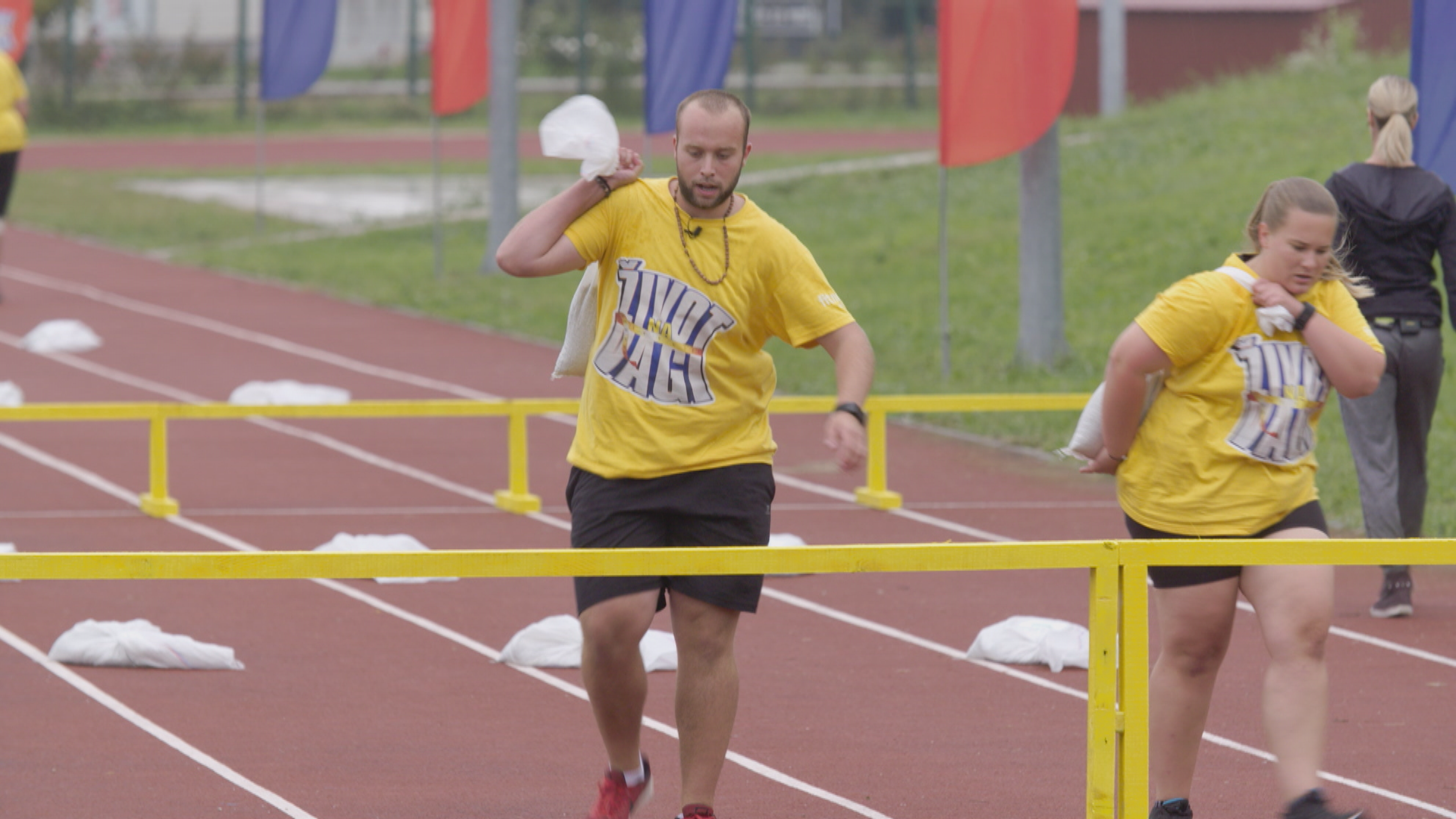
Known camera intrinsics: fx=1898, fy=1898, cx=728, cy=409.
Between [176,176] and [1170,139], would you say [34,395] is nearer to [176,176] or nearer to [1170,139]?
[1170,139]

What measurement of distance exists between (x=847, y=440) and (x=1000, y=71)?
29.5 ft

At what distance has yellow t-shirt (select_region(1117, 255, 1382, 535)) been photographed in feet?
14.8

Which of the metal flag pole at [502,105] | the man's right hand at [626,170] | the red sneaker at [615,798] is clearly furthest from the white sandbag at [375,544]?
the metal flag pole at [502,105]

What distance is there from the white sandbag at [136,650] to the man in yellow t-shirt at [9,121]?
10.8m

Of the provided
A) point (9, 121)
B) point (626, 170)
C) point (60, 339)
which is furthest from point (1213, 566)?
point (9, 121)

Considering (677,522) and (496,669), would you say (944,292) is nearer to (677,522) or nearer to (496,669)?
(496,669)

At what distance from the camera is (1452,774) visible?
5.70 m

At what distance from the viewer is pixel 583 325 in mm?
4750

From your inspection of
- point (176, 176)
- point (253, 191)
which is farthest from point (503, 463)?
point (176, 176)

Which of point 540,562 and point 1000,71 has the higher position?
point 1000,71

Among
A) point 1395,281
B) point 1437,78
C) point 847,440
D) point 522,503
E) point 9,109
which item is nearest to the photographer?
point 847,440

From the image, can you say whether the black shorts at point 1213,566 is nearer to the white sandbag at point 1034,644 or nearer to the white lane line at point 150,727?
the white sandbag at point 1034,644

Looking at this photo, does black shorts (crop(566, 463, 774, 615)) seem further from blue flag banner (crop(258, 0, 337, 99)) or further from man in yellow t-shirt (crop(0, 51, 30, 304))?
blue flag banner (crop(258, 0, 337, 99))

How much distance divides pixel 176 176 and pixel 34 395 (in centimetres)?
1858
